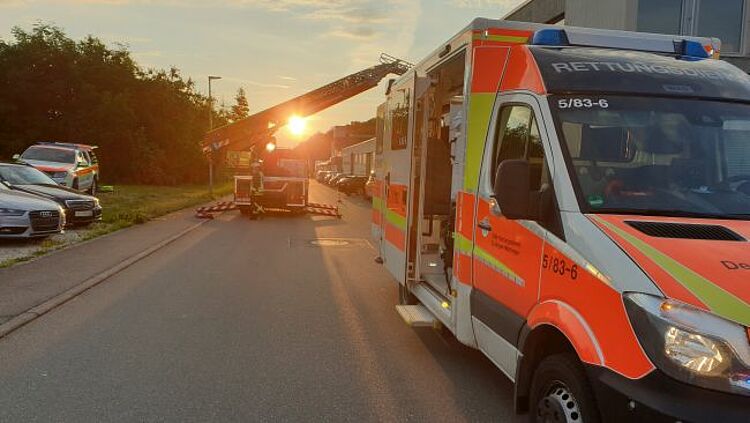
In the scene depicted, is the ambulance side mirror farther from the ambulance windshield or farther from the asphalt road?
the asphalt road

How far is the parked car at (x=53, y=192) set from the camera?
1492cm

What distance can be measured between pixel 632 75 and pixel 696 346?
1989 mm

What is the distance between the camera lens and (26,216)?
1223cm

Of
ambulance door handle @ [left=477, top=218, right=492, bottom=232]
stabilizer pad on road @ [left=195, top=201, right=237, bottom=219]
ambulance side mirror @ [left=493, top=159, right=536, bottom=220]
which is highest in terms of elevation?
ambulance side mirror @ [left=493, top=159, right=536, bottom=220]

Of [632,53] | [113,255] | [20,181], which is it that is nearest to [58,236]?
[20,181]

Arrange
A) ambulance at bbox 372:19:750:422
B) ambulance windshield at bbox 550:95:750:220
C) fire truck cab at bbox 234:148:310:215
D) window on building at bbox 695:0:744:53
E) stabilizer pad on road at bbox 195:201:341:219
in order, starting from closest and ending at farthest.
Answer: ambulance at bbox 372:19:750:422 < ambulance windshield at bbox 550:95:750:220 < window on building at bbox 695:0:744:53 < stabilizer pad on road at bbox 195:201:341:219 < fire truck cab at bbox 234:148:310:215

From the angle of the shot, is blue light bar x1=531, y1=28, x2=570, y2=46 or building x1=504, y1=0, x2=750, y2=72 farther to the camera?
building x1=504, y1=0, x2=750, y2=72

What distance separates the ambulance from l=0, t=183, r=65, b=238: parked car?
989 cm

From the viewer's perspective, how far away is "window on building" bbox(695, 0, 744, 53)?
17.7m

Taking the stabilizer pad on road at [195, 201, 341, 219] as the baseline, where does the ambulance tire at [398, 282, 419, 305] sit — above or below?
above

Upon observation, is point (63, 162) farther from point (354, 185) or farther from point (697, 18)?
point (354, 185)

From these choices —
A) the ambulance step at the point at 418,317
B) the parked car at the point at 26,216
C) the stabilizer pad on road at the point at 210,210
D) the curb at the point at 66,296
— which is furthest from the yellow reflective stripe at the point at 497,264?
the stabilizer pad on road at the point at 210,210

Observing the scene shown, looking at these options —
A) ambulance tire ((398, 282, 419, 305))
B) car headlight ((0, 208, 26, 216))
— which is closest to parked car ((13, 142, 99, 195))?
car headlight ((0, 208, 26, 216))

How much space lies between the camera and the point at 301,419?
4.39m
